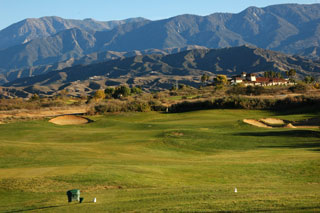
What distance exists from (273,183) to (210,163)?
6340mm

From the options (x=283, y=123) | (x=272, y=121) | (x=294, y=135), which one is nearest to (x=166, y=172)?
(x=294, y=135)

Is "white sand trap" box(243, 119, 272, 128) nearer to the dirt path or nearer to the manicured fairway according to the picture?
the manicured fairway

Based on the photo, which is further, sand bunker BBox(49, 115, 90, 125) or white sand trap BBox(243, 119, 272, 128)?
sand bunker BBox(49, 115, 90, 125)

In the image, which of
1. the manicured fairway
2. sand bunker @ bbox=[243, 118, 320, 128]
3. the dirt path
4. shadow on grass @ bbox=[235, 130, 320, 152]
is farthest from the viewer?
the dirt path

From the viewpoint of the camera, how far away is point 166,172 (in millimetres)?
23141

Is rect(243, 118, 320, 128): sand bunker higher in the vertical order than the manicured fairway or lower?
lower

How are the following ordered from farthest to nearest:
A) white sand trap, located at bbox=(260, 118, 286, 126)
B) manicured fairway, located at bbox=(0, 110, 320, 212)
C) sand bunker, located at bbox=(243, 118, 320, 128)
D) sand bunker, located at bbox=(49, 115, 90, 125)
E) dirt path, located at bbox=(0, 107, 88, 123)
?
dirt path, located at bbox=(0, 107, 88, 123) → sand bunker, located at bbox=(49, 115, 90, 125) → white sand trap, located at bbox=(260, 118, 286, 126) → sand bunker, located at bbox=(243, 118, 320, 128) → manicured fairway, located at bbox=(0, 110, 320, 212)

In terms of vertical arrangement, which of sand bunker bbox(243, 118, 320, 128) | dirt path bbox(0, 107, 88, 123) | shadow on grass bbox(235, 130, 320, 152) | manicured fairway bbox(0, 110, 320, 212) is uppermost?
manicured fairway bbox(0, 110, 320, 212)

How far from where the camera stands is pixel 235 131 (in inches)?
1665

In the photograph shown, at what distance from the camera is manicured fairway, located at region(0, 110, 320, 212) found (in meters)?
16.0

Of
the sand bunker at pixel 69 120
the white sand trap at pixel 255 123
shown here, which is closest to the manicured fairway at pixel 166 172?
the white sand trap at pixel 255 123

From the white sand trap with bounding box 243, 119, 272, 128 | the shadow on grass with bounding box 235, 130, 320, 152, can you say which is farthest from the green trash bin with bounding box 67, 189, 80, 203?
the white sand trap with bounding box 243, 119, 272, 128

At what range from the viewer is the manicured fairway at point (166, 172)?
52.4 ft

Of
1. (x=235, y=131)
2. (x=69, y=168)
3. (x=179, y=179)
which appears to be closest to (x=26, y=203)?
(x=69, y=168)
